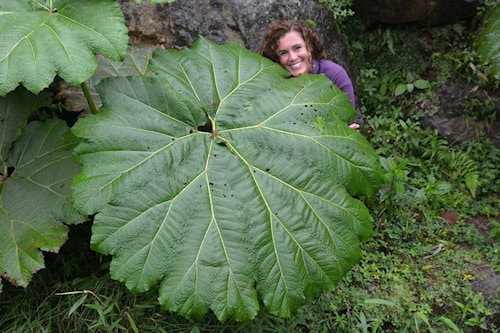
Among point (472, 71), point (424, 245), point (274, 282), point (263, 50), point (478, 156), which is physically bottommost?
point (424, 245)

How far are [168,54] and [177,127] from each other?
39 centimetres

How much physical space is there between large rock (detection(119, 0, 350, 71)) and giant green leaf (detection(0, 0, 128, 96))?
109 cm

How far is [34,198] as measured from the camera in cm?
228

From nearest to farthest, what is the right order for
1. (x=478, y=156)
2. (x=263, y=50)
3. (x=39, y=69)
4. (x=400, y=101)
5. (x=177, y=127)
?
(x=39, y=69) < (x=177, y=127) < (x=263, y=50) < (x=478, y=156) < (x=400, y=101)

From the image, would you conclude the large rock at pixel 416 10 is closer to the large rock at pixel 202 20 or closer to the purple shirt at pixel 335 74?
the large rock at pixel 202 20

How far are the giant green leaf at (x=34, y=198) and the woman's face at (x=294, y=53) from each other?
1.24 m

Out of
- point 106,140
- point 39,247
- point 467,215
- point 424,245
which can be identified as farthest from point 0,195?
point 467,215

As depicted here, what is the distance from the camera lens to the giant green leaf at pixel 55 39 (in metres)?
1.88

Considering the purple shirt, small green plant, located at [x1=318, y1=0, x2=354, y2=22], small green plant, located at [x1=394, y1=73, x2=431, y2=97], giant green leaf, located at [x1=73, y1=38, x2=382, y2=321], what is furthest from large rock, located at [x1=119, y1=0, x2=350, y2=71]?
small green plant, located at [x1=394, y1=73, x2=431, y2=97]

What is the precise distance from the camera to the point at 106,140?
78.4 inches

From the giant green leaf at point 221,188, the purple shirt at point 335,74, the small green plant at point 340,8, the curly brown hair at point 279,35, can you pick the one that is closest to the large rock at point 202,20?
the curly brown hair at point 279,35

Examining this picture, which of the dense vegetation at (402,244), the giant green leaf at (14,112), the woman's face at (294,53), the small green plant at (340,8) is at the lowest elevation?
the dense vegetation at (402,244)

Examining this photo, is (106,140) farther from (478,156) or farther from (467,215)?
(478,156)

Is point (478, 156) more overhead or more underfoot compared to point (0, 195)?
more underfoot
